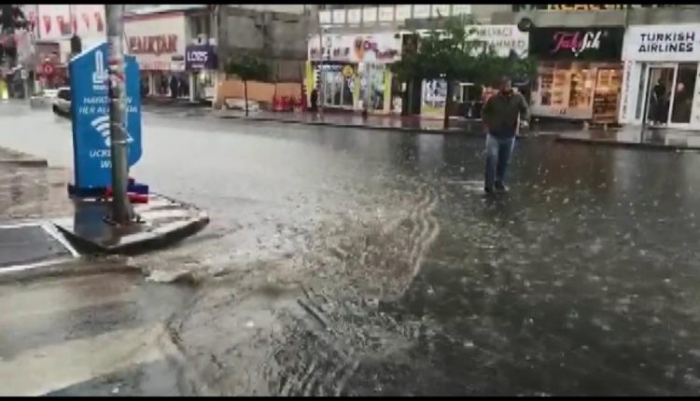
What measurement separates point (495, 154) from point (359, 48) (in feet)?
89.7

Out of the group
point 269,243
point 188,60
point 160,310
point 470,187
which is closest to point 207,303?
point 160,310

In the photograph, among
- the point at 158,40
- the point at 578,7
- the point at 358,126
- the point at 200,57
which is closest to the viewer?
the point at 358,126

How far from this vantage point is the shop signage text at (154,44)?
2028 inches

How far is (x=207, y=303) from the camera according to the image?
18.4 ft

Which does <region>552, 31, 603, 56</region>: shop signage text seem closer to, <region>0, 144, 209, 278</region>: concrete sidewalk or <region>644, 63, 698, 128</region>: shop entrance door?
<region>644, 63, 698, 128</region>: shop entrance door

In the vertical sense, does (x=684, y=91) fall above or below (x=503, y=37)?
below

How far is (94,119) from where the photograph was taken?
32.2 ft

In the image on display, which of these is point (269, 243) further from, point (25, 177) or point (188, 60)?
point (188, 60)

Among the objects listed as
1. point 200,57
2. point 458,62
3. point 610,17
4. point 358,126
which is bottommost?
point 358,126

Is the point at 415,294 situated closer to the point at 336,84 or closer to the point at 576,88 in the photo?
the point at 576,88

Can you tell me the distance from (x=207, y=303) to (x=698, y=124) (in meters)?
26.4

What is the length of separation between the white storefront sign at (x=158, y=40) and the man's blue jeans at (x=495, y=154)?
1642 inches

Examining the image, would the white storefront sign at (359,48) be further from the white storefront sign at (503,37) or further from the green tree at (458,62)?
the green tree at (458,62)

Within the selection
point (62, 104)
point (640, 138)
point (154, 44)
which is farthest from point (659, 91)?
point (154, 44)
